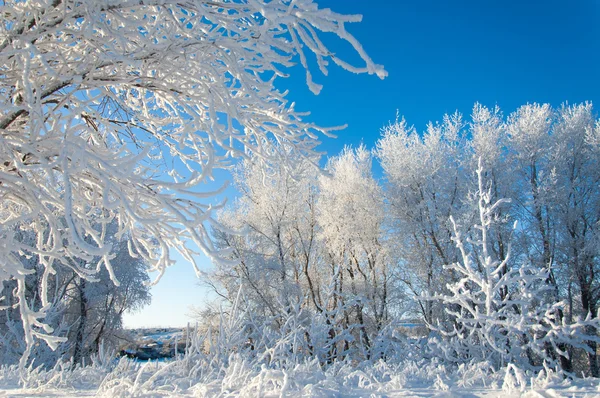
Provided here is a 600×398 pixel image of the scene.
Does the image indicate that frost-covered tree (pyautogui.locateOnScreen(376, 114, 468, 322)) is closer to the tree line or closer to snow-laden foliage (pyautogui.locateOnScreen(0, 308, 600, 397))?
the tree line

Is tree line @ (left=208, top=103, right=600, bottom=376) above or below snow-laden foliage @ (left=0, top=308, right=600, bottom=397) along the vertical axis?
above

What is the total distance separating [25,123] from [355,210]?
12374mm

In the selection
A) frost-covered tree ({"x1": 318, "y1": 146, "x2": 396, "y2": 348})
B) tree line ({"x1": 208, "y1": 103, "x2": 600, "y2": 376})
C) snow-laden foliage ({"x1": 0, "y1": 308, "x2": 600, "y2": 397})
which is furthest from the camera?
frost-covered tree ({"x1": 318, "y1": 146, "x2": 396, "y2": 348})

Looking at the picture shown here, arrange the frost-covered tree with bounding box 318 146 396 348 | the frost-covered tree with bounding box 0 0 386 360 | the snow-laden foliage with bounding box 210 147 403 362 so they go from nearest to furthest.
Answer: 1. the frost-covered tree with bounding box 0 0 386 360
2. the snow-laden foliage with bounding box 210 147 403 362
3. the frost-covered tree with bounding box 318 146 396 348

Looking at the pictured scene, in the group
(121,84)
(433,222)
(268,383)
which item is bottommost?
(268,383)

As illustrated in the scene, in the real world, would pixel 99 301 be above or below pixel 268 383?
above

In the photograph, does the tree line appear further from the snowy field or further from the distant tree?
the snowy field

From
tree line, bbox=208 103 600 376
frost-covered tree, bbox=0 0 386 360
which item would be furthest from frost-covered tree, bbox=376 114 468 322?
frost-covered tree, bbox=0 0 386 360

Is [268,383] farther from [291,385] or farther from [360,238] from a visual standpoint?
[360,238]

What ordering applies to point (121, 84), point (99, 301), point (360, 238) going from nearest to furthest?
point (121, 84) → point (360, 238) → point (99, 301)

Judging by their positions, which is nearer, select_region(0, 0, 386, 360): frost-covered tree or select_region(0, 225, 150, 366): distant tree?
select_region(0, 0, 386, 360): frost-covered tree

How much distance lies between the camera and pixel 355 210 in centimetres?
1447

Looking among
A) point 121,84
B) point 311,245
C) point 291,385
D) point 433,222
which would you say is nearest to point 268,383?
point 291,385

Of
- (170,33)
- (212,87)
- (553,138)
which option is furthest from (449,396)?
(553,138)
